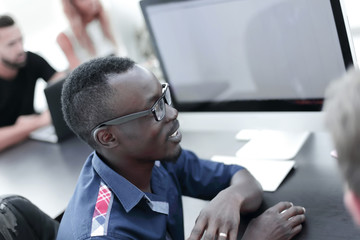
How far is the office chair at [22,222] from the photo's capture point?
95cm

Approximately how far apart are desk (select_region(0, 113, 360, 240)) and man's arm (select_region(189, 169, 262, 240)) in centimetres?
4

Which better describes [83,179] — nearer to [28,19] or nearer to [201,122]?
[201,122]

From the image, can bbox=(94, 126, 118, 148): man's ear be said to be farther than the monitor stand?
No

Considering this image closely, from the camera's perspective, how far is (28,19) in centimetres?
341

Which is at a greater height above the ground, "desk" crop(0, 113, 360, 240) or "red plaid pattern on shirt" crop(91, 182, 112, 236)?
"red plaid pattern on shirt" crop(91, 182, 112, 236)

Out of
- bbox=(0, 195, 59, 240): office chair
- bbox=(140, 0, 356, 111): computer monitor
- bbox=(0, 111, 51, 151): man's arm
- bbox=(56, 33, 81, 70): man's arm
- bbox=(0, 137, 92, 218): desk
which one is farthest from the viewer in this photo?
bbox=(56, 33, 81, 70): man's arm

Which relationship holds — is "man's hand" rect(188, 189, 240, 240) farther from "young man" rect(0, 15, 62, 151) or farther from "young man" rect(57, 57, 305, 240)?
"young man" rect(0, 15, 62, 151)

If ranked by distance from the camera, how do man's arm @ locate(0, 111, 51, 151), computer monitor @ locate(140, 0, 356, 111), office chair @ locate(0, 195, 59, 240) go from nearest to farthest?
office chair @ locate(0, 195, 59, 240)
computer monitor @ locate(140, 0, 356, 111)
man's arm @ locate(0, 111, 51, 151)

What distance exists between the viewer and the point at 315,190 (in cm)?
100

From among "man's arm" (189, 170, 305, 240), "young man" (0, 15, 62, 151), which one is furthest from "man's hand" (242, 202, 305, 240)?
"young man" (0, 15, 62, 151)

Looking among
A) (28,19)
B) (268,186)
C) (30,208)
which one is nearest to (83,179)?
(30,208)

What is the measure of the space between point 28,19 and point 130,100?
2.85m

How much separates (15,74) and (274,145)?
1649mm

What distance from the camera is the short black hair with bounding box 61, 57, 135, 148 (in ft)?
2.88
